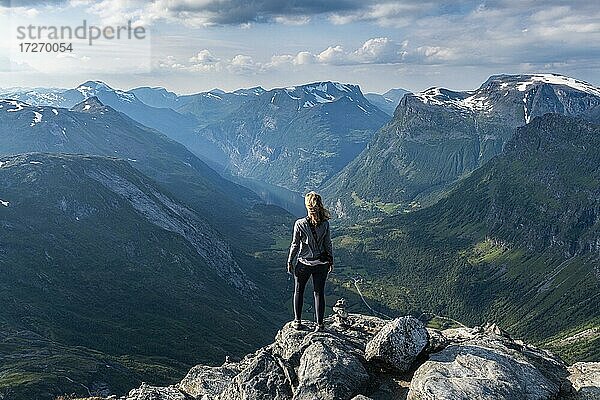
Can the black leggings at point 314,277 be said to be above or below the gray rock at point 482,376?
above

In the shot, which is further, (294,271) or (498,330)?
(498,330)

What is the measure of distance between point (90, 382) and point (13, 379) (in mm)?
14512

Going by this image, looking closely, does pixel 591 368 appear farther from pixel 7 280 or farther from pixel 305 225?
pixel 7 280

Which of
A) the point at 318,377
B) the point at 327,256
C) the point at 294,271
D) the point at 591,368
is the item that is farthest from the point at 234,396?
the point at 591,368

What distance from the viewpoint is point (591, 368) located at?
25.8 m

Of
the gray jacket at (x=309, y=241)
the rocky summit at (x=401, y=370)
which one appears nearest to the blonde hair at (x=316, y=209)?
the gray jacket at (x=309, y=241)

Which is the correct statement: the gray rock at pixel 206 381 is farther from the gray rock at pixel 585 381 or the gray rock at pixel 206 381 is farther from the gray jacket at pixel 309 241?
the gray rock at pixel 585 381

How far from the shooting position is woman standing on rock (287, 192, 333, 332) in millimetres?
23906

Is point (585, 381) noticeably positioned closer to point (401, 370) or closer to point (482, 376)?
point (482, 376)

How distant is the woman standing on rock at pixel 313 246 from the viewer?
941 inches

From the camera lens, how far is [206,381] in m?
36.4

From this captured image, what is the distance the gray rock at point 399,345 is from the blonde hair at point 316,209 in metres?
6.30

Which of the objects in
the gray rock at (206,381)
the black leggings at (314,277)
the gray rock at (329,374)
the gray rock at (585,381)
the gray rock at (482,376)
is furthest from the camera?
the gray rock at (206,381)

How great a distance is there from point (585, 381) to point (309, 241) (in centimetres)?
1474
